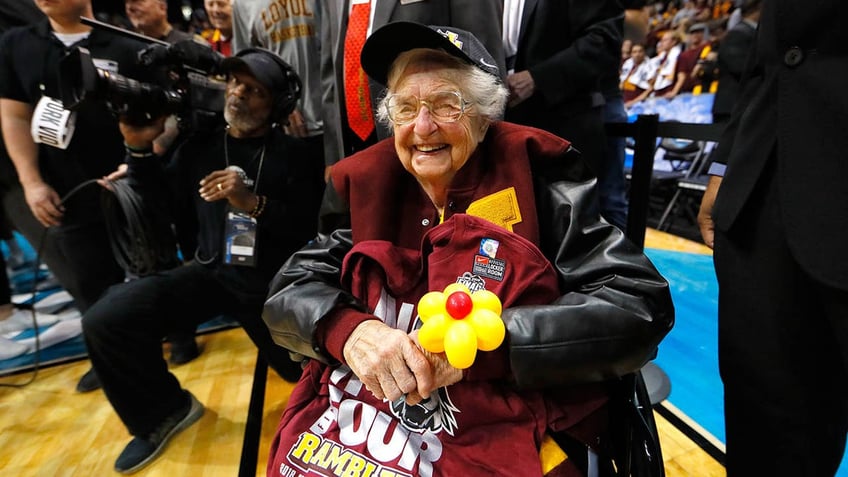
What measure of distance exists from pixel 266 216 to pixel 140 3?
1.79m

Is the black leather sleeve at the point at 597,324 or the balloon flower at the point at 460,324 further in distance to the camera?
the black leather sleeve at the point at 597,324

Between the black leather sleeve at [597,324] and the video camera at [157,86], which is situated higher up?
the video camera at [157,86]

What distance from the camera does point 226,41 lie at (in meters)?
3.01

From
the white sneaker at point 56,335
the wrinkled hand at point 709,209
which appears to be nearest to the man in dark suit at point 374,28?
the wrinkled hand at point 709,209

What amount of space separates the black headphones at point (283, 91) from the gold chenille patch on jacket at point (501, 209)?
4.01ft

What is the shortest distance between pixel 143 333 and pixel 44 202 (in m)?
0.95

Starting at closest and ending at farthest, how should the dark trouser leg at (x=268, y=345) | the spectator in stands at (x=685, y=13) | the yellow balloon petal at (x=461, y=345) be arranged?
the yellow balloon petal at (x=461, y=345) < the dark trouser leg at (x=268, y=345) < the spectator in stands at (x=685, y=13)

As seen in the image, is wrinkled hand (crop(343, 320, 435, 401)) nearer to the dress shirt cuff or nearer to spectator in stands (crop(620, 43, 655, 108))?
the dress shirt cuff

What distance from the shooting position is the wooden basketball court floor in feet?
5.62

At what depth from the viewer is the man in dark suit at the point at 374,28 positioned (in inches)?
55.2

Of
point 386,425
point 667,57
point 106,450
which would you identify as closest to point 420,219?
point 386,425

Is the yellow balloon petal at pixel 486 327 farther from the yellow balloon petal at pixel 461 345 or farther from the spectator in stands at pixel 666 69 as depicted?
the spectator in stands at pixel 666 69

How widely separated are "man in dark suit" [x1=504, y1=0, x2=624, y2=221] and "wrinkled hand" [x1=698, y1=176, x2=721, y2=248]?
1.70 feet

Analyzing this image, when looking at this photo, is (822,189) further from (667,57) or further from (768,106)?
(667,57)
